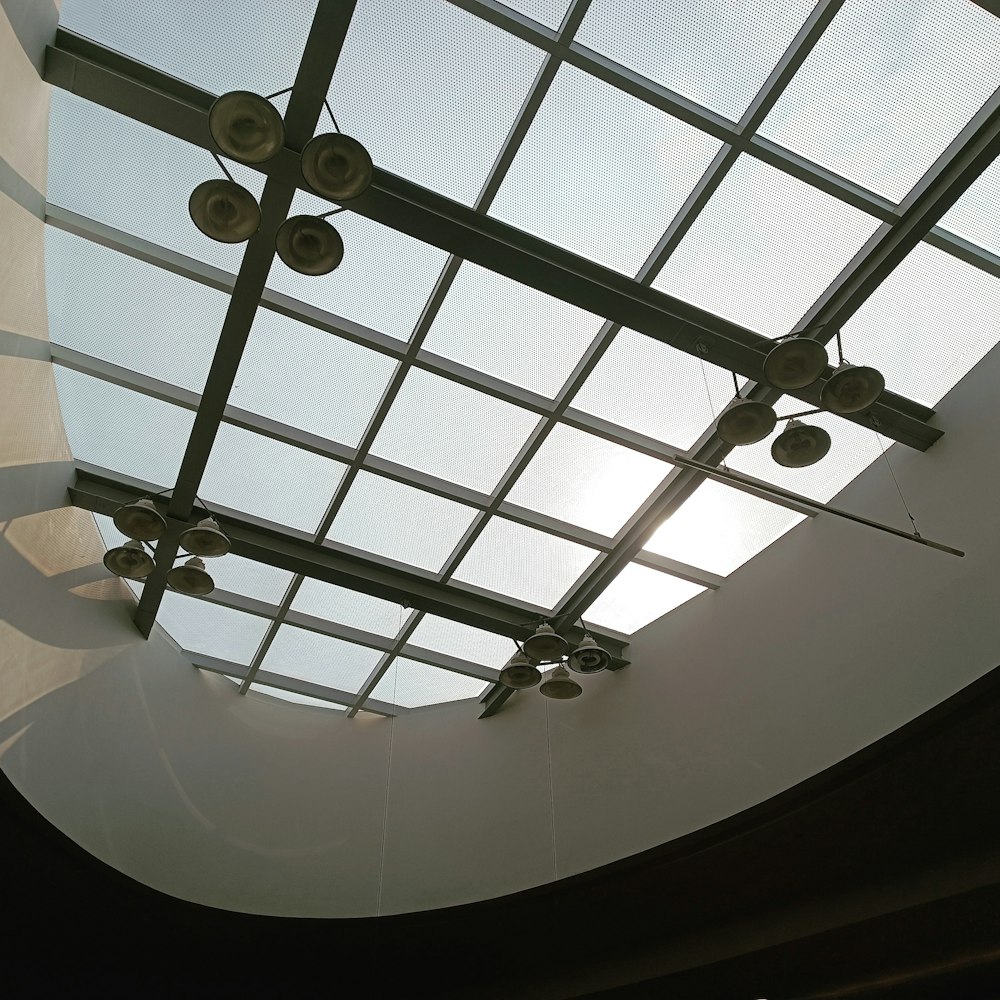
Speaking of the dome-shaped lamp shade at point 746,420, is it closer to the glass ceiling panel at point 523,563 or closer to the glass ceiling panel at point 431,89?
the glass ceiling panel at point 431,89

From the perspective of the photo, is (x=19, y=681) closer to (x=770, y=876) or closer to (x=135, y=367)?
A: (x=135, y=367)

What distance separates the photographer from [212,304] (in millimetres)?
10562

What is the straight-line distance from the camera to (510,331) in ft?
34.6

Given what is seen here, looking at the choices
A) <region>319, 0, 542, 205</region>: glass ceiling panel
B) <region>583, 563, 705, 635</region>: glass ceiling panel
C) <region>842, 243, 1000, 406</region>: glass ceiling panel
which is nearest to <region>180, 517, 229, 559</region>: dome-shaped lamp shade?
<region>319, 0, 542, 205</region>: glass ceiling panel

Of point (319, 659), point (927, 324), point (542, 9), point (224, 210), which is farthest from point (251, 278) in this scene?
point (319, 659)

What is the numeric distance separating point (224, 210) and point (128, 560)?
5.43 m

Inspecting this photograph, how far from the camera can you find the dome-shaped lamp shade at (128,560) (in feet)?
35.0

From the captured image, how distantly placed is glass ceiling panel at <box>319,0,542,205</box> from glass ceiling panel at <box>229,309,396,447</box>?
8.36 ft

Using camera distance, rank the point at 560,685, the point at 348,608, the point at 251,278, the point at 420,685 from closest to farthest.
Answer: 1. the point at 251,278
2. the point at 560,685
3. the point at 348,608
4. the point at 420,685

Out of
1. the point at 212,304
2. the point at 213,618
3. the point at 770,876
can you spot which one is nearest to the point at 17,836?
the point at 213,618

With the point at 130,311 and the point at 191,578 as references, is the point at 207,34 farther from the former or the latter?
the point at 191,578

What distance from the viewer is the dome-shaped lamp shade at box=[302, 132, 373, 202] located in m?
6.39

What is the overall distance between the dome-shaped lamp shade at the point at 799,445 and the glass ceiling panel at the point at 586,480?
3.45 meters

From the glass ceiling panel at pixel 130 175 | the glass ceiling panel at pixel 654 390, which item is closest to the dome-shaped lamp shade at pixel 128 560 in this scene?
the glass ceiling panel at pixel 130 175
